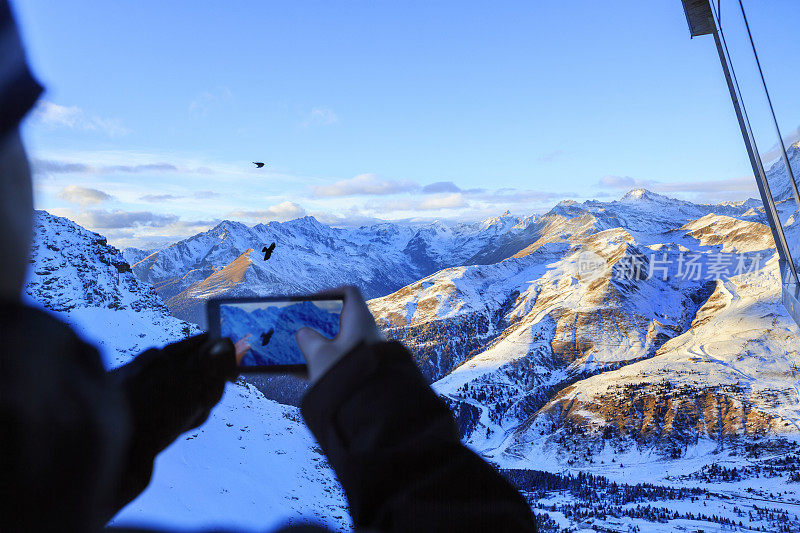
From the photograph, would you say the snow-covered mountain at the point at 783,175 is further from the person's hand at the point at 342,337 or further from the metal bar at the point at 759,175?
the person's hand at the point at 342,337

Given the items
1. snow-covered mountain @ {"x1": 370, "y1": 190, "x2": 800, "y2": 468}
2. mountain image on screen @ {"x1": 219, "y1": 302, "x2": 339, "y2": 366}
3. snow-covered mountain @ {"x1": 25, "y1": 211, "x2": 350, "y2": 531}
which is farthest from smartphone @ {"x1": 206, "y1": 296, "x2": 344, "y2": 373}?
snow-covered mountain @ {"x1": 370, "y1": 190, "x2": 800, "y2": 468}

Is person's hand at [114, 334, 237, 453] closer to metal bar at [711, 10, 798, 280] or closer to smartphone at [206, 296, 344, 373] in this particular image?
smartphone at [206, 296, 344, 373]

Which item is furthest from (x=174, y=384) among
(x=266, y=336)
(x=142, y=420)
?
(x=266, y=336)

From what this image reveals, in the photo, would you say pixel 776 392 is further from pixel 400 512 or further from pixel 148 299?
pixel 400 512

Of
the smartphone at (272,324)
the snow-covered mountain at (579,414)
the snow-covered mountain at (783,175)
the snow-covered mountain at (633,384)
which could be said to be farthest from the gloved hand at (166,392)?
the snow-covered mountain at (633,384)

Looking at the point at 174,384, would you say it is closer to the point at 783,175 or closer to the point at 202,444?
the point at 783,175

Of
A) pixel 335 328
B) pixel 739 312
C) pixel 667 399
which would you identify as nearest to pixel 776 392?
pixel 667 399

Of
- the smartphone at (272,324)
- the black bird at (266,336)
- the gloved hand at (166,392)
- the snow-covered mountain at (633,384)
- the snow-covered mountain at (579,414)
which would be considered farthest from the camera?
the snow-covered mountain at (633,384)

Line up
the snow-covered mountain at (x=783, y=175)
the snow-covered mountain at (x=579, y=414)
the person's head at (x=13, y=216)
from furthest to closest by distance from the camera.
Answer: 1. the snow-covered mountain at (x=579, y=414)
2. the snow-covered mountain at (x=783, y=175)
3. the person's head at (x=13, y=216)
